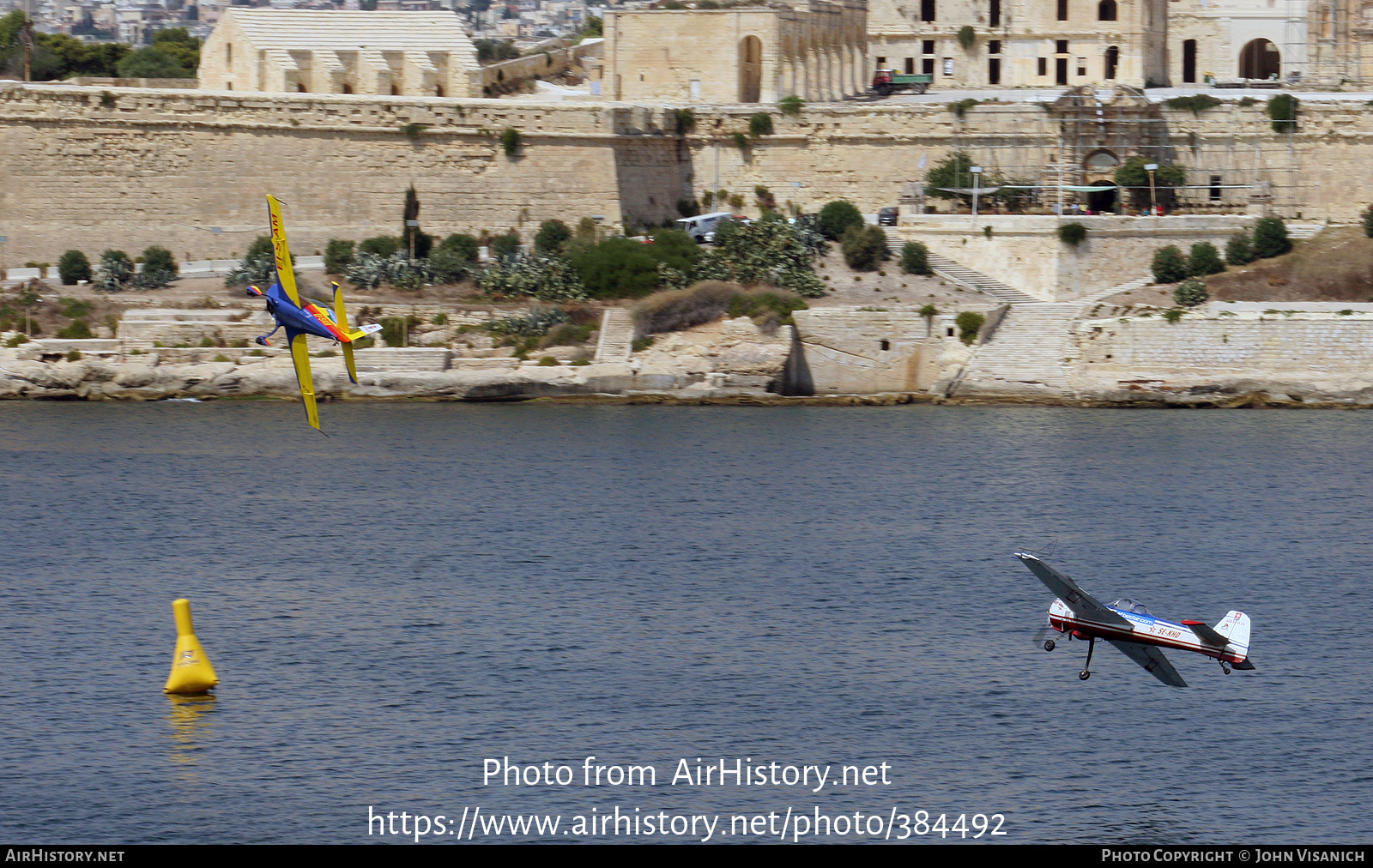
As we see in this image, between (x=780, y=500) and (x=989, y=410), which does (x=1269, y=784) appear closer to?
(x=780, y=500)

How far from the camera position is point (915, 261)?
1796 inches

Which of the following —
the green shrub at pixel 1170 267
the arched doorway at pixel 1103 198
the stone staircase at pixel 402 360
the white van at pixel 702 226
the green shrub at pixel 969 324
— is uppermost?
the arched doorway at pixel 1103 198

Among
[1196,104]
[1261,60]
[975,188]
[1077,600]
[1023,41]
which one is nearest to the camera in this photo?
[1077,600]

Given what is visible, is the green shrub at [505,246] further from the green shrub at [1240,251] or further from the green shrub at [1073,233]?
the green shrub at [1240,251]

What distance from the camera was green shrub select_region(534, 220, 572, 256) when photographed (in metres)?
45.9

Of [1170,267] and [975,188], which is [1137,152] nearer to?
[975,188]

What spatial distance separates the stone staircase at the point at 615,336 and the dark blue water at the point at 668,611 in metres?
1.30

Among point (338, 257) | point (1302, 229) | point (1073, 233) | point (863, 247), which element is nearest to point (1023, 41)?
point (1073, 233)

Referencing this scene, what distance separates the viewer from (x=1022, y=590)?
28.8 m

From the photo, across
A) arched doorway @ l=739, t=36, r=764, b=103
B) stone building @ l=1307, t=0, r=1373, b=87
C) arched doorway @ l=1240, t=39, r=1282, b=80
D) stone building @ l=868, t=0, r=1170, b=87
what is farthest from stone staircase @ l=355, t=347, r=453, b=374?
arched doorway @ l=1240, t=39, r=1282, b=80

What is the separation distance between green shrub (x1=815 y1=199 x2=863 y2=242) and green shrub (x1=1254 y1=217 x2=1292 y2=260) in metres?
9.30

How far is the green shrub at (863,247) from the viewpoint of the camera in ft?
149

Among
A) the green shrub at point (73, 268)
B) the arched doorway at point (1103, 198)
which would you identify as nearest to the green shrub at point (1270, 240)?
the arched doorway at point (1103, 198)

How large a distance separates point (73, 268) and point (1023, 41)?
1048 inches
